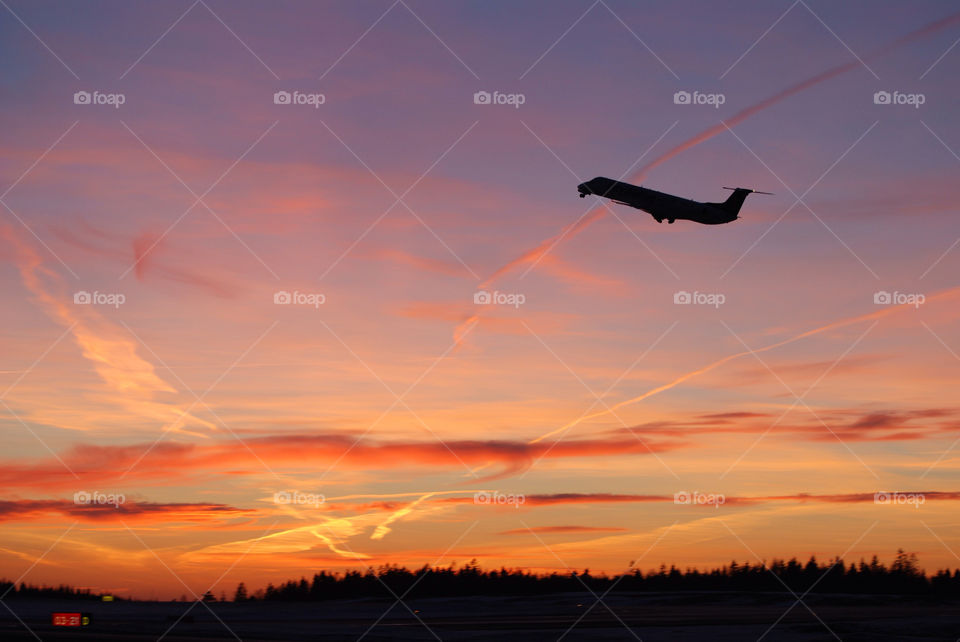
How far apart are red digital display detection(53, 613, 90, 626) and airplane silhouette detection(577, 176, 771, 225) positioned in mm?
60402

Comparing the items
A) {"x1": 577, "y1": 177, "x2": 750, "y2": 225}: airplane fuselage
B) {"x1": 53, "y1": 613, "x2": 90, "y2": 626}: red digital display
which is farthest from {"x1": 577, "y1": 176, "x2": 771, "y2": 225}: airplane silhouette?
{"x1": 53, "y1": 613, "x2": 90, "y2": 626}: red digital display

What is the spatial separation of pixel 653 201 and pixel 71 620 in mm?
66565

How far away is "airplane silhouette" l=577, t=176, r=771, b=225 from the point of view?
333ft

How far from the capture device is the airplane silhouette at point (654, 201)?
333 feet

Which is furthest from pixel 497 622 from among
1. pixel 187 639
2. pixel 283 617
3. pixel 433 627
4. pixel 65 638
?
pixel 65 638

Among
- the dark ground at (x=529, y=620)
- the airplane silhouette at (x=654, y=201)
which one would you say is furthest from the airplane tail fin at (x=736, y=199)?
the dark ground at (x=529, y=620)

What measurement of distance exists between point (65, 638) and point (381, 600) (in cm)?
5638

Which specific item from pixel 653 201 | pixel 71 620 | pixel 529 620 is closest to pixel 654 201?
pixel 653 201

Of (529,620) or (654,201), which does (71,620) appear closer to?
(529,620)

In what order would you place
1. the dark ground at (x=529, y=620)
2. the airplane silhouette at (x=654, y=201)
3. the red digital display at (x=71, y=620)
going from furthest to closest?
the airplane silhouette at (x=654, y=201), the red digital display at (x=71, y=620), the dark ground at (x=529, y=620)

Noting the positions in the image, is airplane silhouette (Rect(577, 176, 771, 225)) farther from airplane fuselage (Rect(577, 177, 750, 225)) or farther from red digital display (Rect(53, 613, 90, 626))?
red digital display (Rect(53, 613, 90, 626))

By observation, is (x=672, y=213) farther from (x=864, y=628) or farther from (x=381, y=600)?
(x=381, y=600)

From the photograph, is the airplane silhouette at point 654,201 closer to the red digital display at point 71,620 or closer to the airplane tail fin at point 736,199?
the airplane tail fin at point 736,199

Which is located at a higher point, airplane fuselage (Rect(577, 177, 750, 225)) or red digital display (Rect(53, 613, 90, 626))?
airplane fuselage (Rect(577, 177, 750, 225))
